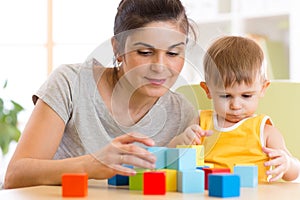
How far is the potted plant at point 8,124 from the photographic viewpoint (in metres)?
3.53

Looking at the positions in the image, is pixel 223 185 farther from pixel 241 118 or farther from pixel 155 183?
pixel 241 118

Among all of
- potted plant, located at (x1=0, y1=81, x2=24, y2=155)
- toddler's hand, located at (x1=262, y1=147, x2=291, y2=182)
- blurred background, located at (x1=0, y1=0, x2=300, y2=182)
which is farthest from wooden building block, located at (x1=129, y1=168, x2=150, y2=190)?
potted plant, located at (x1=0, y1=81, x2=24, y2=155)

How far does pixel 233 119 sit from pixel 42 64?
2628 mm

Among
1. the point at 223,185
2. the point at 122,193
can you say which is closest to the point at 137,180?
the point at 122,193

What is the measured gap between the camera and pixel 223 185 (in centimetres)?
90

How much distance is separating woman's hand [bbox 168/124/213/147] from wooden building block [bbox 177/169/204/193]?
93 mm

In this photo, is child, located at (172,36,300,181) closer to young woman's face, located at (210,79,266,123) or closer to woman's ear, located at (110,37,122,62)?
young woman's face, located at (210,79,266,123)

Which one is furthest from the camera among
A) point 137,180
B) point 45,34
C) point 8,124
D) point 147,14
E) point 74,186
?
point 45,34

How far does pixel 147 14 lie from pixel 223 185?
41 cm

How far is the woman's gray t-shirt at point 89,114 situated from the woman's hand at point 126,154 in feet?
0.10

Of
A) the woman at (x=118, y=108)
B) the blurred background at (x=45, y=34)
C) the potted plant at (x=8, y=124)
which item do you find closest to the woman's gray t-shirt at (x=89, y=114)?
the woman at (x=118, y=108)

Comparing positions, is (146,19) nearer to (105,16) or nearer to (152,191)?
(152,191)

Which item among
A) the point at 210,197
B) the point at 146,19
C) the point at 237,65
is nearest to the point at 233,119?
the point at 237,65

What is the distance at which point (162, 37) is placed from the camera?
3.09 ft
